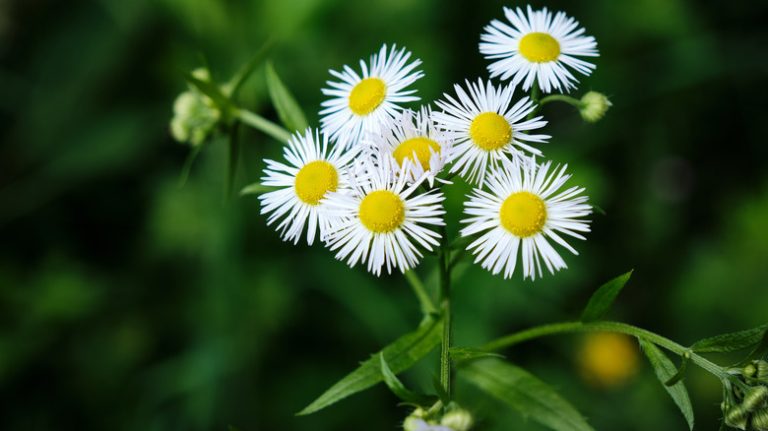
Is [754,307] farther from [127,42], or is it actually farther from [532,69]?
[127,42]

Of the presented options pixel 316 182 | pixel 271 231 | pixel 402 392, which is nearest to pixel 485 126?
pixel 316 182

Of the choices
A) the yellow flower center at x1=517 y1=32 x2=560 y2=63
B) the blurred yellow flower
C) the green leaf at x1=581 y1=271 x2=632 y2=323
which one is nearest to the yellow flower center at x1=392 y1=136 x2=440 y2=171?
the yellow flower center at x1=517 y1=32 x2=560 y2=63

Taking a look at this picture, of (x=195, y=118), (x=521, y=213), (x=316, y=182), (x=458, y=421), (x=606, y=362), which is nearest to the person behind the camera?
(x=458, y=421)

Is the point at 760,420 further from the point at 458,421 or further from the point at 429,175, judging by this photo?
the point at 429,175

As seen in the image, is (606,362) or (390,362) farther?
(606,362)

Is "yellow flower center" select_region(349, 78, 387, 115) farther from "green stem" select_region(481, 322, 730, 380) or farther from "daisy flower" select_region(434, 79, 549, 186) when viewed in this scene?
"green stem" select_region(481, 322, 730, 380)

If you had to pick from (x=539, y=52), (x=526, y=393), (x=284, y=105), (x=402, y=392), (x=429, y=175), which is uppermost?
(x=539, y=52)
